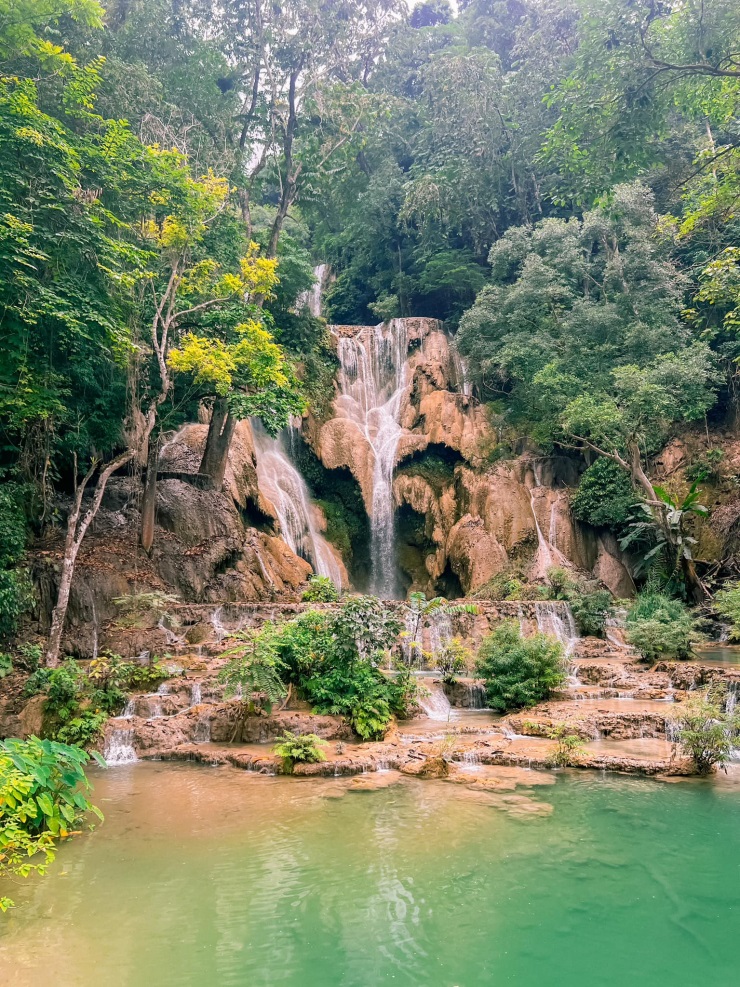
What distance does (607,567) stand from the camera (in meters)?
19.4

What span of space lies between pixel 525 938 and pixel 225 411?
47.5 feet

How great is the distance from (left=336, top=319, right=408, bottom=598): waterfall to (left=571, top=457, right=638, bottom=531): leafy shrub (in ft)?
20.8

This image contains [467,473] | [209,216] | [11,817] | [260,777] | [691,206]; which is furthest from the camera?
[467,473]

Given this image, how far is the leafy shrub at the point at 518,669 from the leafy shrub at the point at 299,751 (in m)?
3.78

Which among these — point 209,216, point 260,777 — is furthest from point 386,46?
point 260,777

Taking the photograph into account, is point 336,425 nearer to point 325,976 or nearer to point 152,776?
point 152,776

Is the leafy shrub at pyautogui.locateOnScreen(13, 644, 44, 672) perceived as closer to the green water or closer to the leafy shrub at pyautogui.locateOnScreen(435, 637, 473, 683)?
the green water

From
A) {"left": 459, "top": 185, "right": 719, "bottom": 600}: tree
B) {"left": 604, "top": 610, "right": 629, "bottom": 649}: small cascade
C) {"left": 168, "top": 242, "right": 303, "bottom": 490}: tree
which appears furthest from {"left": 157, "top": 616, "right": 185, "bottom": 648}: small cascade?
{"left": 459, "top": 185, "right": 719, "bottom": 600}: tree

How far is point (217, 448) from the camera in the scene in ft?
55.4

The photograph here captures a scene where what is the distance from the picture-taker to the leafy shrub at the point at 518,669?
33.4ft

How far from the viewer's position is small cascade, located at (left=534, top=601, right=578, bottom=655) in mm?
14910

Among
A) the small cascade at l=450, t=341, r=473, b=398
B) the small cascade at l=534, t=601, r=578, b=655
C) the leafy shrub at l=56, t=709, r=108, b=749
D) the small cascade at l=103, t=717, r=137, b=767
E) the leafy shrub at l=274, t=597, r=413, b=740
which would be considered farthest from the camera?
the small cascade at l=450, t=341, r=473, b=398

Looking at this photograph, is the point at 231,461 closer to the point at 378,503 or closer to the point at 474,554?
the point at 378,503

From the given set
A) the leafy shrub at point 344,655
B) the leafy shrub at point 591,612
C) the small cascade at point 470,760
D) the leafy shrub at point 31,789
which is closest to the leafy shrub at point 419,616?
the leafy shrub at point 344,655
